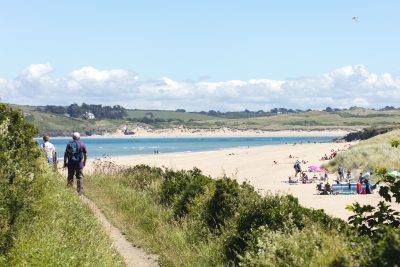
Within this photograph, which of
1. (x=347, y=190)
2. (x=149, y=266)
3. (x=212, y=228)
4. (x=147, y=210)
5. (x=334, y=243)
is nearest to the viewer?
(x=334, y=243)

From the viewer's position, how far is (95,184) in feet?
65.6

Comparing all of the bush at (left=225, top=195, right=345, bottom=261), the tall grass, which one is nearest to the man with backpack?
the bush at (left=225, top=195, right=345, bottom=261)

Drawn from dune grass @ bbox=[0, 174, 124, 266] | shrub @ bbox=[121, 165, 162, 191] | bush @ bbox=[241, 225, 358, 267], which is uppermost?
bush @ bbox=[241, 225, 358, 267]

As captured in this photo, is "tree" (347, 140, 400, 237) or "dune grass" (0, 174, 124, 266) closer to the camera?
"tree" (347, 140, 400, 237)

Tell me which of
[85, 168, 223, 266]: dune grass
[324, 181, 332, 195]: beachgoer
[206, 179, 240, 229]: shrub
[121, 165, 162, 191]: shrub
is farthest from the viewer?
[324, 181, 332, 195]: beachgoer

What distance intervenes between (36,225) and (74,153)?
7980 mm

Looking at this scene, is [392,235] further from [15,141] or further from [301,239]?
[15,141]

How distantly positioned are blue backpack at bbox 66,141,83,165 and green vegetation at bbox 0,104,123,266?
5.44 metres

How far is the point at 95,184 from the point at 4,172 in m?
11.4

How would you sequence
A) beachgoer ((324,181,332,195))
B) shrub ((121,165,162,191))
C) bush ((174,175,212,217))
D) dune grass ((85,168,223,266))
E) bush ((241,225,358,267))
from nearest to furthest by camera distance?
bush ((241,225,358,267)), dune grass ((85,168,223,266)), bush ((174,175,212,217)), shrub ((121,165,162,191)), beachgoer ((324,181,332,195))

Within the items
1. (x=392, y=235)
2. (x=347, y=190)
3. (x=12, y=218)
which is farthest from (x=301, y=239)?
(x=347, y=190)

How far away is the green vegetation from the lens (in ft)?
25.7

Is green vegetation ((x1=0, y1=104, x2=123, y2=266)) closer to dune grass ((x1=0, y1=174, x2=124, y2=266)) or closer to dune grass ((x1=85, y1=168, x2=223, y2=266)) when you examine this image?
dune grass ((x1=0, y1=174, x2=124, y2=266))

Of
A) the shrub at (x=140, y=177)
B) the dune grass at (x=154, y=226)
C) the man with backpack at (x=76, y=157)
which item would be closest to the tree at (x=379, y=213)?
the dune grass at (x=154, y=226)
